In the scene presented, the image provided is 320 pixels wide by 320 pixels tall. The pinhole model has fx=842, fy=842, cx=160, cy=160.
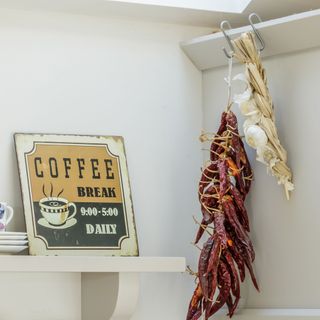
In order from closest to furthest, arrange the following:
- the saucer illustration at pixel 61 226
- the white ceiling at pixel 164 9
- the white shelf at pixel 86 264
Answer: the white shelf at pixel 86 264 → the saucer illustration at pixel 61 226 → the white ceiling at pixel 164 9

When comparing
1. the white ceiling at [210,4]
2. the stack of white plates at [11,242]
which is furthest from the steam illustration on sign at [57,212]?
the white ceiling at [210,4]

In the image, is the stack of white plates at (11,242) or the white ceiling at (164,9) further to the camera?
the white ceiling at (164,9)

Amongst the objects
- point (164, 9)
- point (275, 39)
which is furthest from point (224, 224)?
point (164, 9)

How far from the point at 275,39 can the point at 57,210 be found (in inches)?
31.2

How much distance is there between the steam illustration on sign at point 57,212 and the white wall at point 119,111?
0.08 m

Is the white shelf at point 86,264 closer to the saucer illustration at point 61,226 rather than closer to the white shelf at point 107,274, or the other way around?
the white shelf at point 107,274

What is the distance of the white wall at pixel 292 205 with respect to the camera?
7.75 feet

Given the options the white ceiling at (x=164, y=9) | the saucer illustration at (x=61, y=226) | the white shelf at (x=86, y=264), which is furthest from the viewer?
the white ceiling at (x=164, y=9)

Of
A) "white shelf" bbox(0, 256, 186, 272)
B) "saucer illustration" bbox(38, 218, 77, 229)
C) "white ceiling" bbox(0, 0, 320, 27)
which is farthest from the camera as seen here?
"white ceiling" bbox(0, 0, 320, 27)

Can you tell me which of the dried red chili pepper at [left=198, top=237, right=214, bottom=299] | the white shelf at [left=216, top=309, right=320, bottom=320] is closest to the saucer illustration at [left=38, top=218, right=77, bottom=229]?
the dried red chili pepper at [left=198, top=237, right=214, bottom=299]

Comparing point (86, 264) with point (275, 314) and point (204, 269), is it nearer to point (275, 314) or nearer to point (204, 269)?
point (204, 269)

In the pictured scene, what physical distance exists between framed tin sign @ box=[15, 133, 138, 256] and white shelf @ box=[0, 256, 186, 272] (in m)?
0.12

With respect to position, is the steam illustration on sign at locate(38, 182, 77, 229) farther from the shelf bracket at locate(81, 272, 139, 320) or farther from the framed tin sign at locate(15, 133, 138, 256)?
the shelf bracket at locate(81, 272, 139, 320)

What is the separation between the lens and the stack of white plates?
82.7 inches
